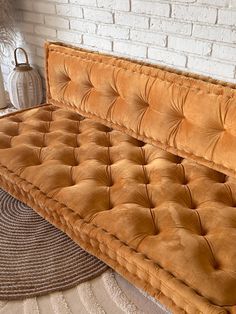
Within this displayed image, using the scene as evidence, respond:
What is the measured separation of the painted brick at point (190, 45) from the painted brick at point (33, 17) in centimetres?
107

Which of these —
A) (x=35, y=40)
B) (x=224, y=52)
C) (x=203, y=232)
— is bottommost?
(x=203, y=232)

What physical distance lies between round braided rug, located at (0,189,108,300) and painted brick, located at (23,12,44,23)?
1462 mm

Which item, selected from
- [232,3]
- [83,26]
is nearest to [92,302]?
[232,3]

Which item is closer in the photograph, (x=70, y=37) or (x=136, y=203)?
(x=136, y=203)

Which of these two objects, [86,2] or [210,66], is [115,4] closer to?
[86,2]

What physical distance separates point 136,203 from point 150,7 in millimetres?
1060

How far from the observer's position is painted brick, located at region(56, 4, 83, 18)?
6.84 ft

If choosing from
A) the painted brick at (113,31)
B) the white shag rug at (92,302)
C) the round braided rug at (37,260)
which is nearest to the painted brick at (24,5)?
the painted brick at (113,31)

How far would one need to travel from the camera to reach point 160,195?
109 centimetres

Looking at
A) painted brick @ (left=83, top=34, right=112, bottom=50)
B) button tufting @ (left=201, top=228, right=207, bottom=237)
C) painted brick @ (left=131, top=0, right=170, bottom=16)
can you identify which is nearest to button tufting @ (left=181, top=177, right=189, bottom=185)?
button tufting @ (left=201, top=228, right=207, bottom=237)

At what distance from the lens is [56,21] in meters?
2.27

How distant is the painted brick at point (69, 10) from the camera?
82.1 inches

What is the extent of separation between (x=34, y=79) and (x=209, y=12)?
1.36 metres

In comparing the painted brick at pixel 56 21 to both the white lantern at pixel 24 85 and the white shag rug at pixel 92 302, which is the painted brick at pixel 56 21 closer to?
the white lantern at pixel 24 85
